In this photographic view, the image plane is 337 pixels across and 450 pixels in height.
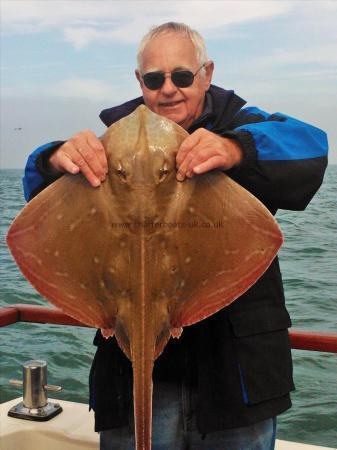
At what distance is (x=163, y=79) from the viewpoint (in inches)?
96.7

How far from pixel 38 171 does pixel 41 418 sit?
2.22 meters

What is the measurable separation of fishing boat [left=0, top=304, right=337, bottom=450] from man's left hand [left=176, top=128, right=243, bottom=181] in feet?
6.35

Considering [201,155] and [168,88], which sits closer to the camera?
[201,155]

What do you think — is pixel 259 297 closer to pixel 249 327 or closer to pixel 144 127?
pixel 249 327

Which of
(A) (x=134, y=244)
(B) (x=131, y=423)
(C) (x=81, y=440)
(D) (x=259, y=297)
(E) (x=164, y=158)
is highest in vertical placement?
(E) (x=164, y=158)

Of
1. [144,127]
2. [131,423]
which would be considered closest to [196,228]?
[144,127]

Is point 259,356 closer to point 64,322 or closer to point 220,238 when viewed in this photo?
point 220,238

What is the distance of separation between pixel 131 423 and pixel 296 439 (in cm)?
482

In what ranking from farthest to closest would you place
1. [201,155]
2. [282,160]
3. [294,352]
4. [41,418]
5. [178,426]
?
[294,352], [41,418], [178,426], [282,160], [201,155]

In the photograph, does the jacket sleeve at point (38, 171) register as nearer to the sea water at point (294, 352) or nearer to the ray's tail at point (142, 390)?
the ray's tail at point (142, 390)

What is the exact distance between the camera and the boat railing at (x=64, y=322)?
3.40 metres

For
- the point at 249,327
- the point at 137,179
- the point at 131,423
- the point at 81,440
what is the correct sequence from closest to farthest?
the point at 137,179
the point at 249,327
the point at 131,423
the point at 81,440

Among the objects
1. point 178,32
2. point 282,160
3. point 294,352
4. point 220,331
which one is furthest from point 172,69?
point 294,352

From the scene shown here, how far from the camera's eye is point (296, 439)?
21.8 feet
